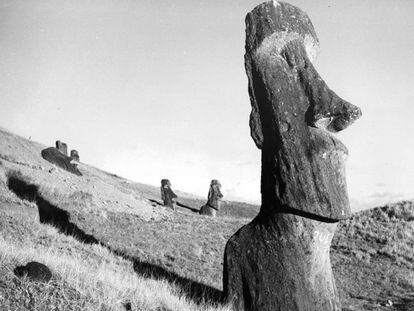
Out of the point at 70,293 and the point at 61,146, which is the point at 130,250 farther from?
the point at 61,146

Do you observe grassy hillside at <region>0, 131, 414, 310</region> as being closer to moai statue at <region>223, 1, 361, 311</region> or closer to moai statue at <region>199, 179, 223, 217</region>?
moai statue at <region>223, 1, 361, 311</region>

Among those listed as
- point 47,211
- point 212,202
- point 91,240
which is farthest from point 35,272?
point 212,202

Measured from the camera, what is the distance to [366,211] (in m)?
24.2

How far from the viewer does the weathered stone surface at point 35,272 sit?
5.38 metres

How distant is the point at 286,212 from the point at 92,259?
15.5ft

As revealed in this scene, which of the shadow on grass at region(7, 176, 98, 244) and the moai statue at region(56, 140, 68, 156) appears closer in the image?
the shadow on grass at region(7, 176, 98, 244)

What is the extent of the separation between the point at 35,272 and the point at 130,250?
7703 mm

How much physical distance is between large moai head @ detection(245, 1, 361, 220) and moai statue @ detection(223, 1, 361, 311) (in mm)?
16

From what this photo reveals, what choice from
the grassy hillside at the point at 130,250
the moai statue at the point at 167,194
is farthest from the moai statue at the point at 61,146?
the grassy hillside at the point at 130,250

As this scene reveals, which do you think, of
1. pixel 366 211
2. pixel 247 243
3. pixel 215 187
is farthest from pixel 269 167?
pixel 215 187

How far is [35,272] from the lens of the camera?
5.44 m

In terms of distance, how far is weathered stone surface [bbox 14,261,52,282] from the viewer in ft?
17.6

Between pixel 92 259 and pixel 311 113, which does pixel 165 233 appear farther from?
pixel 311 113

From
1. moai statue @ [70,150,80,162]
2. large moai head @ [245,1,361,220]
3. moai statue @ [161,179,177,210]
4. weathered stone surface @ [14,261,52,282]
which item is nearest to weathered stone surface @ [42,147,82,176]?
moai statue @ [161,179,177,210]
